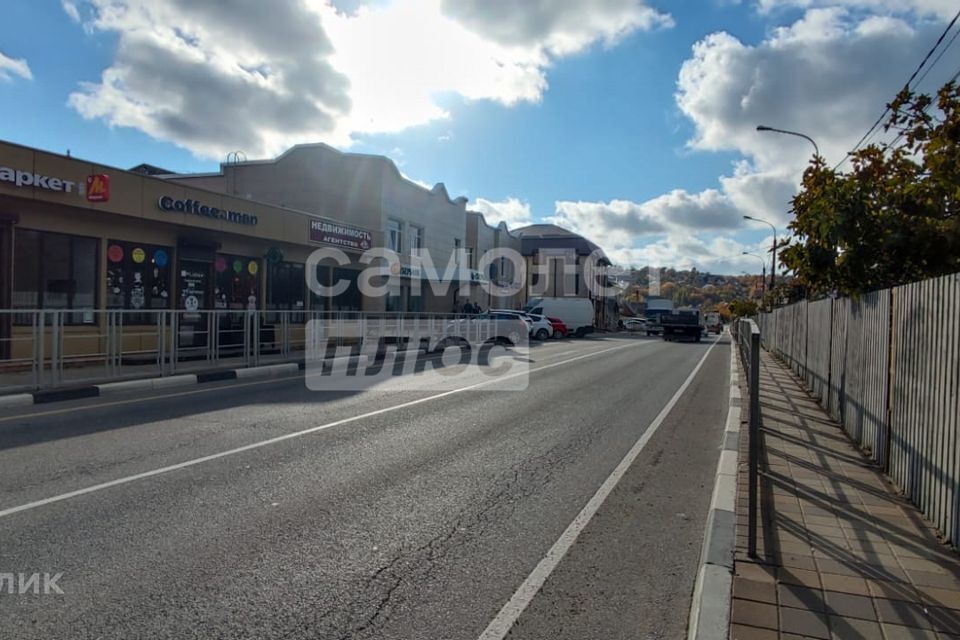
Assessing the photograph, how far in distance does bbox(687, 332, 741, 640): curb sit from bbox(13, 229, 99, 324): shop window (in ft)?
44.8

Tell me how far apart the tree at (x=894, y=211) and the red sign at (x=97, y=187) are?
15.0 m

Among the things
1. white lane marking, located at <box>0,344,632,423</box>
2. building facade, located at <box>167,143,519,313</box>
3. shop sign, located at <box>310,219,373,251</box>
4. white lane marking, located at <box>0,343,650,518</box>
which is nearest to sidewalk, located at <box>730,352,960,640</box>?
white lane marking, located at <box>0,343,650,518</box>

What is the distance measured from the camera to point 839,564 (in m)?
4.16

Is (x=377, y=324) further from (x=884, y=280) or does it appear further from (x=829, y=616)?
(x=829, y=616)

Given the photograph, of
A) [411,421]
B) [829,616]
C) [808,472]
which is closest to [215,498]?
[411,421]

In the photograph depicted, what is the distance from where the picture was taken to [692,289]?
449 feet

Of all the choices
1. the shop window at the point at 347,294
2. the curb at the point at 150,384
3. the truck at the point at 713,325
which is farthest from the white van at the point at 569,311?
the truck at the point at 713,325

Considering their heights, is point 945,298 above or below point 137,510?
above

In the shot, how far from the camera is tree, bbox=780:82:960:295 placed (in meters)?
7.09

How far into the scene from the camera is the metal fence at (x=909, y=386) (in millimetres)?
4617

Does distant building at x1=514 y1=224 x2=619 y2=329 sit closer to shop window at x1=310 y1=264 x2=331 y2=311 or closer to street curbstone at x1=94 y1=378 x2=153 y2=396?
shop window at x1=310 y1=264 x2=331 y2=311

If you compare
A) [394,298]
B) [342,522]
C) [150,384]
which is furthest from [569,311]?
A: [342,522]

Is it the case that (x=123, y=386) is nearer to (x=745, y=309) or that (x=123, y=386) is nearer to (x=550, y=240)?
(x=745, y=309)

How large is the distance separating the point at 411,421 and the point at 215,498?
160 inches
